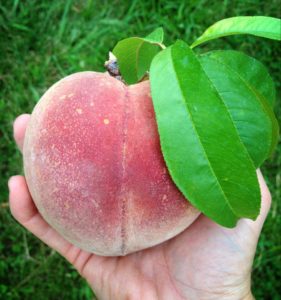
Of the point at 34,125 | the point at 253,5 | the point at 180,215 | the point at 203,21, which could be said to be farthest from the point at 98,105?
the point at 253,5

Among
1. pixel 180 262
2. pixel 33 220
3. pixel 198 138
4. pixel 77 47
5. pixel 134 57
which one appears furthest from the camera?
pixel 77 47

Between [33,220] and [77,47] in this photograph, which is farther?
[77,47]

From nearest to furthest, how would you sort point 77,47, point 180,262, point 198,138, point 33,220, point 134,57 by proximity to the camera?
point 198,138 < point 134,57 < point 180,262 < point 33,220 < point 77,47

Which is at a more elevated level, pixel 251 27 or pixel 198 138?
pixel 251 27

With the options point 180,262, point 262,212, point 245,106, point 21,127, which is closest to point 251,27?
point 245,106

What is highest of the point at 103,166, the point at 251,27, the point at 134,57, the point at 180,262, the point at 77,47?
the point at 251,27

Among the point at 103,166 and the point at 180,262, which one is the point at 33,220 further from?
the point at 103,166

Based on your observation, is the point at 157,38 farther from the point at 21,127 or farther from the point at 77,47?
the point at 77,47
